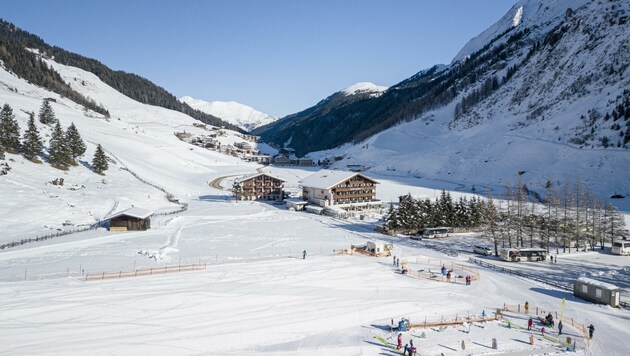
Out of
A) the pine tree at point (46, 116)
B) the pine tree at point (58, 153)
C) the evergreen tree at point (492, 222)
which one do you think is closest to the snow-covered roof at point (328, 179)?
the evergreen tree at point (492, 222)

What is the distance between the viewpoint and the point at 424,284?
2916 cm

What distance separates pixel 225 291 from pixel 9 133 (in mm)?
51401

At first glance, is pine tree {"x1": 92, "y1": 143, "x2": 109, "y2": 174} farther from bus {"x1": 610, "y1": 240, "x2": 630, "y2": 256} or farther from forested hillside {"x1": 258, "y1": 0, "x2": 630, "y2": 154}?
forested hillside {"x1": 258, "y1": 0, "x2": 630, "y2": 154}

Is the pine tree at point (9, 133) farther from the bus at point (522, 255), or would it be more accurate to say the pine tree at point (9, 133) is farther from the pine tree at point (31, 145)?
the bus at point (522, 255)

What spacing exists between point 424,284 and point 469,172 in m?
65.0

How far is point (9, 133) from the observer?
56.3 m

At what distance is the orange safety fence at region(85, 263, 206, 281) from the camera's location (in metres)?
27.3

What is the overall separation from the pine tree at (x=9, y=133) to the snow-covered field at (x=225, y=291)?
2.81 m

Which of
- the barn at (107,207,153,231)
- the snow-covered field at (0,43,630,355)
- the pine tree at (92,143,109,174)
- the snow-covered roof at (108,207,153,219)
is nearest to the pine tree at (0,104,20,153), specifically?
the snow-covered field at (0,43,630,355)

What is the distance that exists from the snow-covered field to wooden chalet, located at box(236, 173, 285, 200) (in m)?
15.0

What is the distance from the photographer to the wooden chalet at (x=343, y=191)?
6341 cm

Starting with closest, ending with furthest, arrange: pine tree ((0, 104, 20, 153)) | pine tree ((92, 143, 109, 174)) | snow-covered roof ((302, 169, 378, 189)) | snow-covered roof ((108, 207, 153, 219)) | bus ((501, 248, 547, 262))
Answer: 1. bus ((501, 248, 547, 262))
2. snow-covered roof ((108, 207, 153, 219))
3. pine tree ((0, 104, 20, 153))
4. pine tree ((92, 143, 109, 174))
5. snow-covered roof ((302, 169, 378, 189))

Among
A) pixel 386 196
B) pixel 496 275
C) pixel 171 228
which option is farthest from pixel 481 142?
pixel 171 228

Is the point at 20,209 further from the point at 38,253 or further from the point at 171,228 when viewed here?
the point at 171,228
